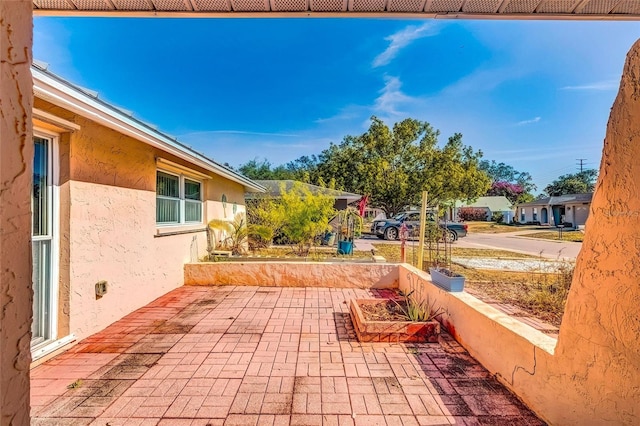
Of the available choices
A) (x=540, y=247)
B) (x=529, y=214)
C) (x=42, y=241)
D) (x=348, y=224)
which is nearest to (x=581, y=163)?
(x=529, y=214)

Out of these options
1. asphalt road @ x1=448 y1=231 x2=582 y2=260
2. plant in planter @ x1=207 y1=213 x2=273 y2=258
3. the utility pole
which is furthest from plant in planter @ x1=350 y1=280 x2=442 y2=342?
the utility pole

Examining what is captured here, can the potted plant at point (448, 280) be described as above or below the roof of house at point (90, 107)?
below

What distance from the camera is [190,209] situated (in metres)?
7.45

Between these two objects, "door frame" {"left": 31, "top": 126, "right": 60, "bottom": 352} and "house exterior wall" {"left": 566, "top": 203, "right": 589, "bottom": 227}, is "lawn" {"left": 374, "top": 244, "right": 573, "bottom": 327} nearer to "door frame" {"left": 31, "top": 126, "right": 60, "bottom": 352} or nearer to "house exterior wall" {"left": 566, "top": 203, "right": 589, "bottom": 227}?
"door frame" {"left": 31, "top": 126, "right": 60, "bottom": 352}

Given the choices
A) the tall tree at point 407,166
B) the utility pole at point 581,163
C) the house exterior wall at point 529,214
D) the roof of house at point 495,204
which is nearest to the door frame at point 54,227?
the tall tree at point 407,166

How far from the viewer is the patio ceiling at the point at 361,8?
216 cm

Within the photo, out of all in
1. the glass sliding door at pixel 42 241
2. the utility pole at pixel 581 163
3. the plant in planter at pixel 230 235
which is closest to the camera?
the glass sliding door at pixel 42 241

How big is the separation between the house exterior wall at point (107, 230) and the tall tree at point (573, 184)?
5467 centimetres

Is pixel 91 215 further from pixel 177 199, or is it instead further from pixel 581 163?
pixel 581 163

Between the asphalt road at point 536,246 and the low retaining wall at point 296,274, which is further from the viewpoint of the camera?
the asphalt road at point 536,246

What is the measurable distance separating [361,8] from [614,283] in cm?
239

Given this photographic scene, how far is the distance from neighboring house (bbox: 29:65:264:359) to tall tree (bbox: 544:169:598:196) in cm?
5466

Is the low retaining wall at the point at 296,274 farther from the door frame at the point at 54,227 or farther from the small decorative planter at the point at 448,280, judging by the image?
the door frame at the point at 54,227

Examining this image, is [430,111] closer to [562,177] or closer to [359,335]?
[359,335]
